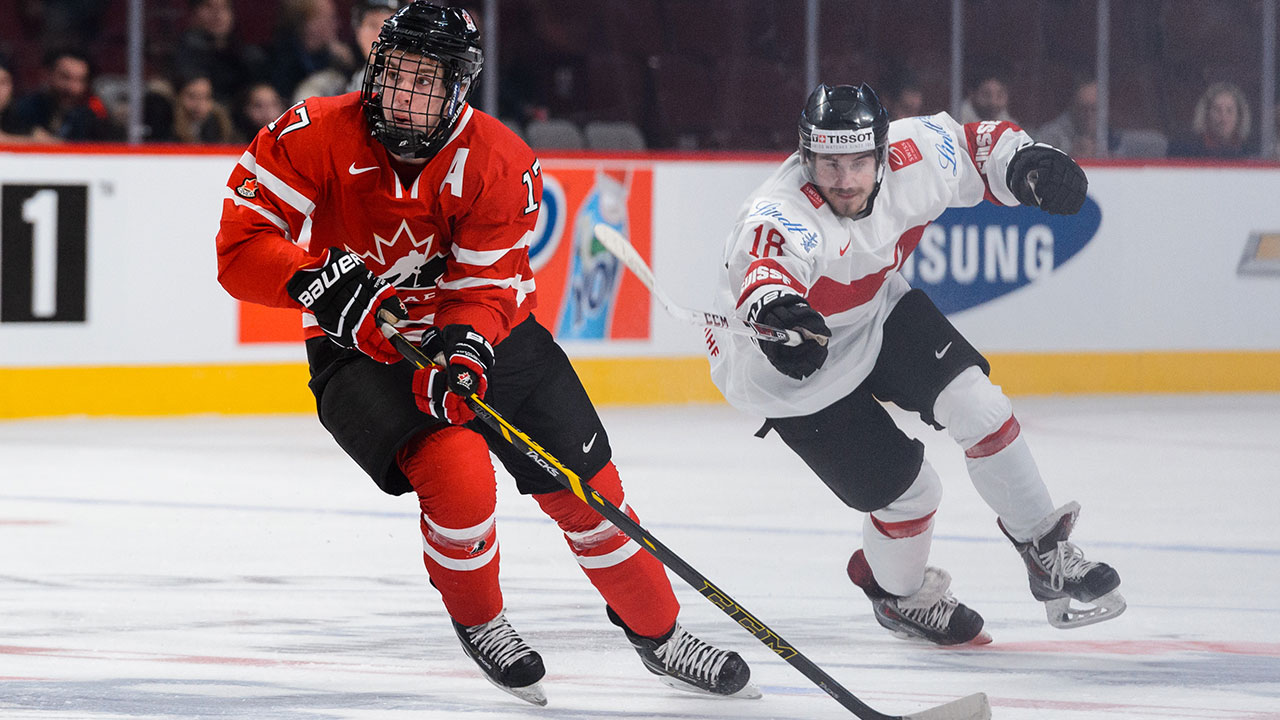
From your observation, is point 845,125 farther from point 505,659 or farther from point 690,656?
point 505,659

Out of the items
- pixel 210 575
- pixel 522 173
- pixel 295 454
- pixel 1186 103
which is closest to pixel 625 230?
pixel 295 454

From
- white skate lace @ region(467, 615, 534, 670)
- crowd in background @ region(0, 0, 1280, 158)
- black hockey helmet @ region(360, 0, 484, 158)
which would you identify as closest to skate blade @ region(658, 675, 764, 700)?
white skate lace @ region(467, 615, 534, 670)

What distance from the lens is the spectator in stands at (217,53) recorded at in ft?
22.2

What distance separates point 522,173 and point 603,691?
0.84 metres

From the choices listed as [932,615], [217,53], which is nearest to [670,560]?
[932,615]

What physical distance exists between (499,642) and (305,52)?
14.5 feet

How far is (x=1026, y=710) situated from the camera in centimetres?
283

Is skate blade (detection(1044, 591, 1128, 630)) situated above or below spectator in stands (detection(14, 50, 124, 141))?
below

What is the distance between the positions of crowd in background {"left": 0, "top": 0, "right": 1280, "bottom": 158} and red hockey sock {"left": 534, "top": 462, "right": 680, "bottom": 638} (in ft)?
10.5

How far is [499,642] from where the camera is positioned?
2.85 m

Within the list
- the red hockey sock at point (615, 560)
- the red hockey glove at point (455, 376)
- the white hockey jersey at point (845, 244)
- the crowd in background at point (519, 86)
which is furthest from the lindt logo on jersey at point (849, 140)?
the crowd in background at point (519, 86)

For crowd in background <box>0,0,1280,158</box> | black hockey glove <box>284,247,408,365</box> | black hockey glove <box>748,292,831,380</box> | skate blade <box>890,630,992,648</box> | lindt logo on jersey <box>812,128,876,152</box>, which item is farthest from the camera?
crowd in background <box>0,0,1280,158</box>

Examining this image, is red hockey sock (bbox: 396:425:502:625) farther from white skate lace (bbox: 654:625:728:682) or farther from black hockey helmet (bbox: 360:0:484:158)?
black hockey helmet (bbox: 360:0:484:158)

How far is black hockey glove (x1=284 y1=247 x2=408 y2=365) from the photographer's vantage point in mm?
2625
